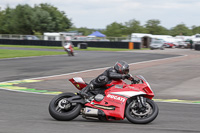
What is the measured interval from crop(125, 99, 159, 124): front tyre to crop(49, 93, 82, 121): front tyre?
3.28ft

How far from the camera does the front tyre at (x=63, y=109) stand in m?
7.01

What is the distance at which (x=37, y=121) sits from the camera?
23.1ft

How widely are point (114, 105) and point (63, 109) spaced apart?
3.37 ft

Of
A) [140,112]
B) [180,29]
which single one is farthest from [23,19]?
[180,29]

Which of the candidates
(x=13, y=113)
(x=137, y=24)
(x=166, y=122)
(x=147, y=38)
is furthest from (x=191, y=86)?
(x=137, y=24)

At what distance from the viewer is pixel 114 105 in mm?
6875

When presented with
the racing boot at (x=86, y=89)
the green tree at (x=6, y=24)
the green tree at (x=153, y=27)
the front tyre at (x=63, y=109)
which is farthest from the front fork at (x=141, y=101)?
the green tree at (x=153, y=27)

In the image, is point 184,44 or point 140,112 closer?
point 140,112

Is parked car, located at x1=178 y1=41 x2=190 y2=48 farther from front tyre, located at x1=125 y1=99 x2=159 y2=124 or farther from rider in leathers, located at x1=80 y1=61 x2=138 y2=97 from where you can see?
front tyre, located at x1=125 y1=99 x2=159 y2=124

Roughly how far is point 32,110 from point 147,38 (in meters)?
50.7

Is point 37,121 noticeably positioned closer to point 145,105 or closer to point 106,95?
point 106,95

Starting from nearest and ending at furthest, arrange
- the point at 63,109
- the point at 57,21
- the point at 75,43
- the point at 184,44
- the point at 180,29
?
the point at 63,109
the point at 75,43
the point at 184,44
the point at 57,21
the point at 180,29

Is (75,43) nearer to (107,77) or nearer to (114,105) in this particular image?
(107,77)

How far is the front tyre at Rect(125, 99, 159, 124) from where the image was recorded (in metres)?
6.75
